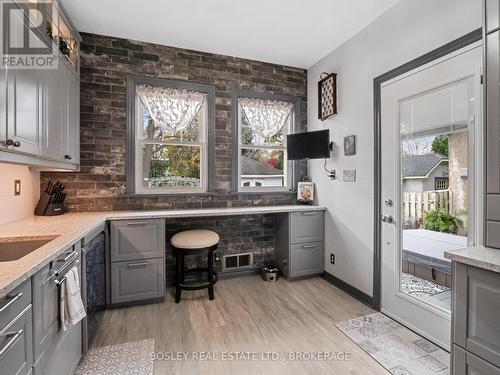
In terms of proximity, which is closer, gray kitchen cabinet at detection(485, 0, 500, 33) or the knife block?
gray kitchen cabinet at detection(485, 0, 500, 33)

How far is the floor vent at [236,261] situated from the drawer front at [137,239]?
99cm

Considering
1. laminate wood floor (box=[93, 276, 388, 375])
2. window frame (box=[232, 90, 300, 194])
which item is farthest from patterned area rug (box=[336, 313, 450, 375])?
window frame (box=[232, 90, 300, 194])

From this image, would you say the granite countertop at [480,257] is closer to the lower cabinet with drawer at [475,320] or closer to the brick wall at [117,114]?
the lower cabinet with drawer at [475,320]

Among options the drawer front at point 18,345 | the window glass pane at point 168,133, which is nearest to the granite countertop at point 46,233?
the drawer front at point 18,345

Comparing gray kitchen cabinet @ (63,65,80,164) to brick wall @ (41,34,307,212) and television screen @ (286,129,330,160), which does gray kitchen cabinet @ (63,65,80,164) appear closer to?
brick wall @ (41,34,307,212)

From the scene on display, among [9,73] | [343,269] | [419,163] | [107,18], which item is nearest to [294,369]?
[343,269]

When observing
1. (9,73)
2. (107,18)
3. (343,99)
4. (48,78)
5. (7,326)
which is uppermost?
(107,18)

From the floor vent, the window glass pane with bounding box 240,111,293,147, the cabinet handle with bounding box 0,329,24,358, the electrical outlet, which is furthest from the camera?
the window glass pane with bounding box 240,111,293,147

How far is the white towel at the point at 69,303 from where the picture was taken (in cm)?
137

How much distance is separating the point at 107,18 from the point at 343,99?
2.65 m

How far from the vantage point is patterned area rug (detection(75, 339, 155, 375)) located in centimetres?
172

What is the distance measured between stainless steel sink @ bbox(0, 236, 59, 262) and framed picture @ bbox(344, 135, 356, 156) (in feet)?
9.30

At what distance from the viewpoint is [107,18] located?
255 centimetres

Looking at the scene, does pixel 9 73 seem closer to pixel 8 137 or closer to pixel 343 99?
pixel 8 137
